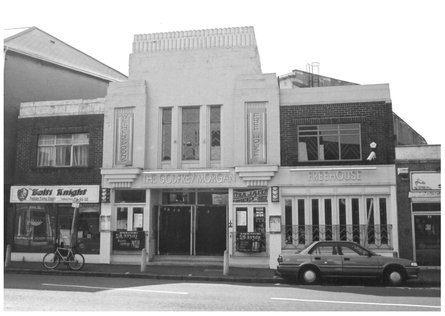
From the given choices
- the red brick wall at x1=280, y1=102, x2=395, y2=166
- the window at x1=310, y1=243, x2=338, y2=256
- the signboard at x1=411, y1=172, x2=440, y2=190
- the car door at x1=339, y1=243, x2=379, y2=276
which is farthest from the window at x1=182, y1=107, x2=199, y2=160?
the signboard at x1=411, y1=172, x2=440, y2=190

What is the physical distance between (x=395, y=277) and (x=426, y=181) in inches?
212

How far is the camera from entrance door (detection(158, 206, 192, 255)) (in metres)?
20.0

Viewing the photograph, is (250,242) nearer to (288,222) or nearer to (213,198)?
(288,222)

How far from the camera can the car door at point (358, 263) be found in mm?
14086

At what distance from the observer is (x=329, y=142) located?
62.3ft

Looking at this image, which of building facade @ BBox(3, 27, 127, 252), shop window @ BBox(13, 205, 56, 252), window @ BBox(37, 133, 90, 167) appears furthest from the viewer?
building facade @ BBox(3, 27, 127, 252)

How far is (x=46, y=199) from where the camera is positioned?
67.6 ft

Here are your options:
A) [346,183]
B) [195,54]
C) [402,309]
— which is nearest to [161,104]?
[195,54]

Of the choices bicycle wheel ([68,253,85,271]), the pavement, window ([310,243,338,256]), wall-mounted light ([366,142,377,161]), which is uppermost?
wall-mounted light ([366,142,377,161])

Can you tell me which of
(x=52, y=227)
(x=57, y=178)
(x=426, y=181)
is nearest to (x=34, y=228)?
(x=52, y=227)

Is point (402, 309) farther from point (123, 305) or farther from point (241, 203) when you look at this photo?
point (241, 203)

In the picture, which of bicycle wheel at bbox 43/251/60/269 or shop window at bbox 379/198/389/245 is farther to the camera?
shop window at bbox 379/198/389/245

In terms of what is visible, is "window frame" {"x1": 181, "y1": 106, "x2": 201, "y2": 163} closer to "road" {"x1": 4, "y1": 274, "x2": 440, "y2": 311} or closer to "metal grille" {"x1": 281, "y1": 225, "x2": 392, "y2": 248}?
"metal grille" {"x1": 281, "y1": 225, "x2": 392, "y2": 248}

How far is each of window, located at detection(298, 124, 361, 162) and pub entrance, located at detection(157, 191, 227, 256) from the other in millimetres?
3972
